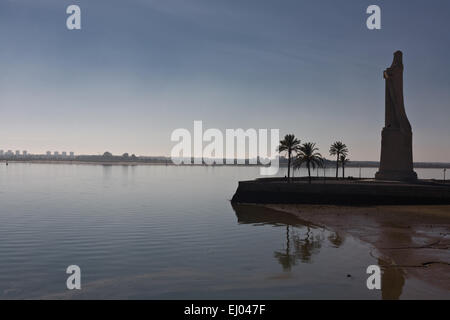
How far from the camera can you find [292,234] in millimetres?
28469

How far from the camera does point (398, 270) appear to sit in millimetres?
17828

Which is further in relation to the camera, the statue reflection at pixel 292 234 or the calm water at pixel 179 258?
the statue reflection at pixel 292 234

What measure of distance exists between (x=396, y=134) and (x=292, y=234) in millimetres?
33182

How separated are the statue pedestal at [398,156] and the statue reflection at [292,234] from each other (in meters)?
22.1

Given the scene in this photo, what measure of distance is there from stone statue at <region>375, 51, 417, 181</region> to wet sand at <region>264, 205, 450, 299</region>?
12.1 metres

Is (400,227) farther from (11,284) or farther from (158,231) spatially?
(11,284)

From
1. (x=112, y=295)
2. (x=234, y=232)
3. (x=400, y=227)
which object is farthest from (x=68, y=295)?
(x=400, y=227)

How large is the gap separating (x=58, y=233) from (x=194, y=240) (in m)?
10.4

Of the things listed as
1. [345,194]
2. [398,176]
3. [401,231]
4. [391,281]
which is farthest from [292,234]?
[398,176]

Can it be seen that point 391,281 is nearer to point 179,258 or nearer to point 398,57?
point 179,258

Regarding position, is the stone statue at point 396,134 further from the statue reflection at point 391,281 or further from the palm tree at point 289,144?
the statue reflection at point 391,281

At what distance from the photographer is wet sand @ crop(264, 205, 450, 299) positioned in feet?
59.7

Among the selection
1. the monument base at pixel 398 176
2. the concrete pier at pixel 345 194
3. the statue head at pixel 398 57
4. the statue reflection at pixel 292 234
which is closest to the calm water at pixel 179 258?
the statue reflection at pixel 292 234

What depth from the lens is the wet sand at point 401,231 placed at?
59.7 ft
